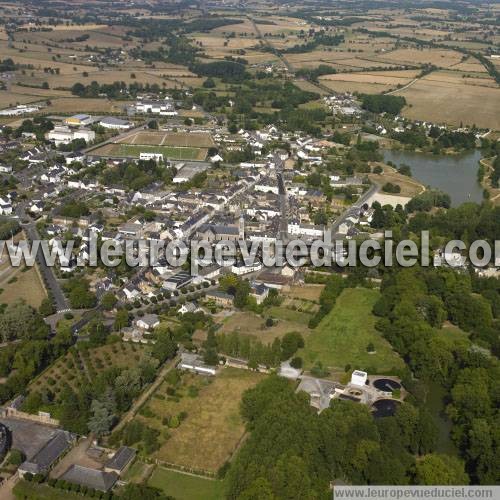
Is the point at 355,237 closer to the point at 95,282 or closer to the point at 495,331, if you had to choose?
the point at 495,331

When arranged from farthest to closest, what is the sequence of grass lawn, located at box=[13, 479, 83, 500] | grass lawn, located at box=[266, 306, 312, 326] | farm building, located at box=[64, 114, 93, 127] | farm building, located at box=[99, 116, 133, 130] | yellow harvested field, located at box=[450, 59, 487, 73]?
yellow harvested field, located at box=[450, 59, 487, 73]
farm building, located at box=[99, 116, 133, 130]
farm building, located at box=[64, 114, 93, 127]
grass lawn, located at box=[266, 306, 312, 326]
grass lawn, located at box=[13, 479, 83, 500]

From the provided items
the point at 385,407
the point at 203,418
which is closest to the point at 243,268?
the point at 203,418

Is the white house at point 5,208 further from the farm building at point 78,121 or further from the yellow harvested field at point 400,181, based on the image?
the yellow harvested field at point 400,181

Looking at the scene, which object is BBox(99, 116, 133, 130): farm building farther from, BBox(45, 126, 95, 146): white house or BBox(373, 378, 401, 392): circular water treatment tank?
BBox(373, 378, 401, 392): circular water treatment tank

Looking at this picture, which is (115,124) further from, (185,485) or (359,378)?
(185,485)

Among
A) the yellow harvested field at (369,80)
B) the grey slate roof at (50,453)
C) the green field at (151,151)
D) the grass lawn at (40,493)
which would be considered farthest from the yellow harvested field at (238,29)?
the grass lawn at (40,493)

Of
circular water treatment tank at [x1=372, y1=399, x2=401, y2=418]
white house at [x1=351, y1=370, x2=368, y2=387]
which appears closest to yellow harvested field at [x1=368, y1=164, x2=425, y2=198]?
white house at [x1=351, y1=370, x2=368, y2=387]
